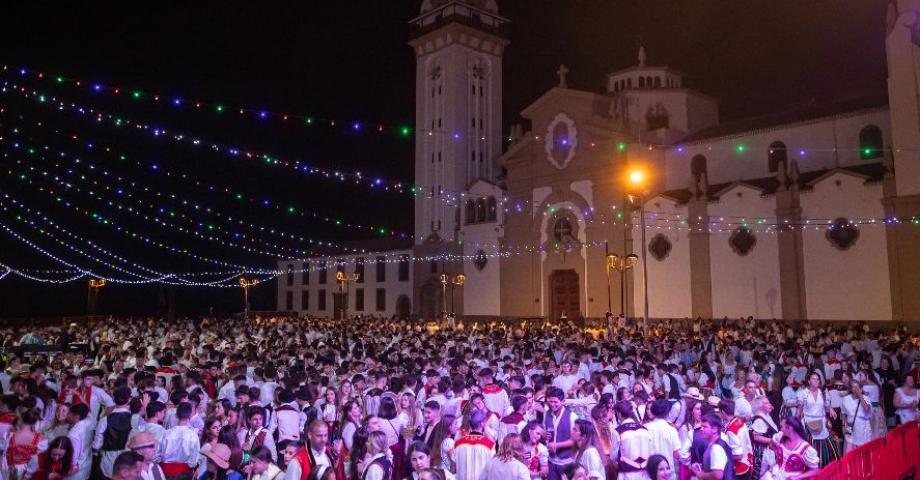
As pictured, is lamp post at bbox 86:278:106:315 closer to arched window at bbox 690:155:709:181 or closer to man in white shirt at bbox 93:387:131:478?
arched window at bbox 690:155:709:181

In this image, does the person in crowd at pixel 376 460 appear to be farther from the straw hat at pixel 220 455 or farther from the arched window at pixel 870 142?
the arched window at pixel 870 142

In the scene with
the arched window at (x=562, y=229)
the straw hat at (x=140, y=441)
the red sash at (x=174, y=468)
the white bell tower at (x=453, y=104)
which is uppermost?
the white bell tower at (x=453, y=104)

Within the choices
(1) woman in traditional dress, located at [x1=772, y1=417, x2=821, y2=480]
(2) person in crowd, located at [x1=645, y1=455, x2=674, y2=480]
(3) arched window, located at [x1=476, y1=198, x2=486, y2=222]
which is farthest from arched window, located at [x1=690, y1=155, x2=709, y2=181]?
(2) person in crowd, located at [x1=645, y1=455, x2=674, y2=480]

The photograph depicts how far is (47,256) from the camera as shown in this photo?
4403 centimetres

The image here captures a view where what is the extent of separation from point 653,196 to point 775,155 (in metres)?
6.21

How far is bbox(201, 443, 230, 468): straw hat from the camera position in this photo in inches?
296

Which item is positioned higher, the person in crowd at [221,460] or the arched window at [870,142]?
the arched window at [870,142]

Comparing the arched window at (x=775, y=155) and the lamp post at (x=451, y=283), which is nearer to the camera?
the arched window at (x=775, y=155)

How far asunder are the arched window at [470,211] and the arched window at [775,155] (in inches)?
713

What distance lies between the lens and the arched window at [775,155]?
35750 mm

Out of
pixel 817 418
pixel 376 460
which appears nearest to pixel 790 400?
pixel 817 418

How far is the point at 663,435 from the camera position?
26.0ft

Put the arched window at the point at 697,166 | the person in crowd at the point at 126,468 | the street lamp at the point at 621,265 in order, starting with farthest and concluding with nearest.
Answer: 1. the arched window at the point at 697,166
2. the street lamp at the point at 621,265
3. the person in crowd at the point at 126,468

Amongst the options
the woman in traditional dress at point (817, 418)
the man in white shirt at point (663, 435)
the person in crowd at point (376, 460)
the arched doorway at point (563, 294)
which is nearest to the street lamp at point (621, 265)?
the arched doorway at point (563, 294)
